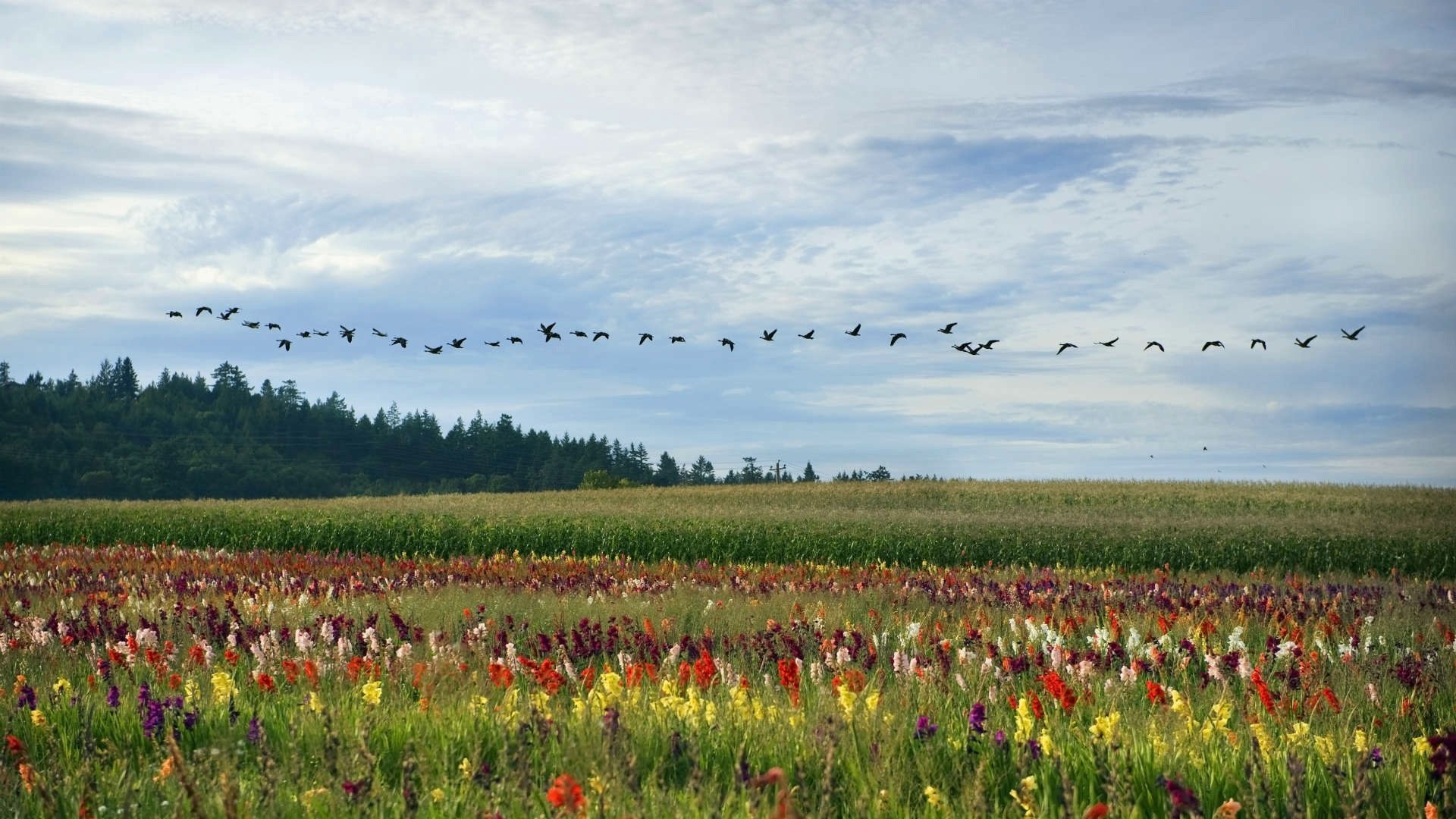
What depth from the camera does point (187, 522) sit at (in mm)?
33750

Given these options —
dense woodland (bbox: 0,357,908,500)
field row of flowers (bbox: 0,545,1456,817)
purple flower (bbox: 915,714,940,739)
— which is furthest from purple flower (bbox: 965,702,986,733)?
dense woodland (bbox: 0,357,908,500)

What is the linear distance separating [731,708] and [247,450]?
103m

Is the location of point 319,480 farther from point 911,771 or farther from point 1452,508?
point 911,771

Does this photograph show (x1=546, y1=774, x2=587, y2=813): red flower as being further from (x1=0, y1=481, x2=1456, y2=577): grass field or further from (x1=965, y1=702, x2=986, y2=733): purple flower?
(x1=0, y1=481, x2=1456, y2=577): grass field

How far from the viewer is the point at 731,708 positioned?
6121 millimetres

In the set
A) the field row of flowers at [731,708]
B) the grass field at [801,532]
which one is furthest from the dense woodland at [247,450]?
the field row of flowers at [731,708]

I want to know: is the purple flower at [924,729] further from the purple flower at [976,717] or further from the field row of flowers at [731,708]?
the purple flower at [976,717]

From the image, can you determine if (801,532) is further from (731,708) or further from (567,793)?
(567,793)

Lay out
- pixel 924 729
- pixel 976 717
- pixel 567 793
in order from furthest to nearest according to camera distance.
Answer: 1. pixel 924 729
2. pixel 976 717
3. pixel 567 793

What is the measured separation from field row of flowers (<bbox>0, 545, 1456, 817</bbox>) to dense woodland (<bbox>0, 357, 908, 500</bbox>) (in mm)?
62180

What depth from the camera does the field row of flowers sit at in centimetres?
472

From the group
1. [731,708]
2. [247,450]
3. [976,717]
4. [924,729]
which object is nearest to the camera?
[976,717]

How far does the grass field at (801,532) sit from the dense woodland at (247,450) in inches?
1495

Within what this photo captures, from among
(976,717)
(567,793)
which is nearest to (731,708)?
(976,717)
